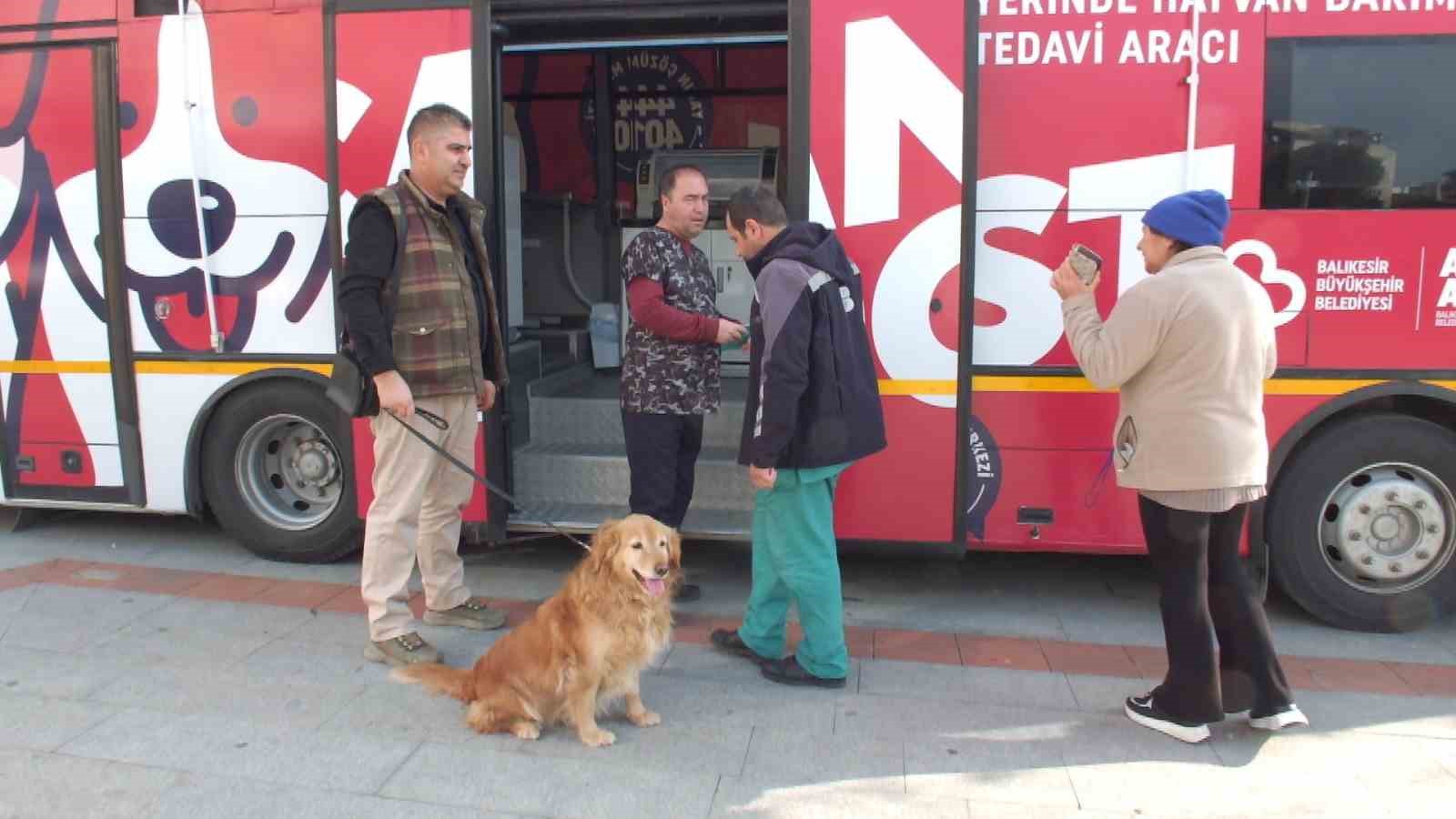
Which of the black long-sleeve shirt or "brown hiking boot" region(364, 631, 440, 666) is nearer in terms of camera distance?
the black long-sleeve shirt

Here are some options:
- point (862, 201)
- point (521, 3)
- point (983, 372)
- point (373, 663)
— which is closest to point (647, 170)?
point (521, 3)

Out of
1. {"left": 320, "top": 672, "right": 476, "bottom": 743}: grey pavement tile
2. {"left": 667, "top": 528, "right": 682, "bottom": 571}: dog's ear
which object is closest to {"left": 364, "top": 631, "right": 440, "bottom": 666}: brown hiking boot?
{"left": 320, "top": 672, "right": 476, "bottom": 743}: grey pavement tile

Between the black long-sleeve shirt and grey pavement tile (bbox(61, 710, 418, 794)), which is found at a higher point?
the black long-sleeve shirt

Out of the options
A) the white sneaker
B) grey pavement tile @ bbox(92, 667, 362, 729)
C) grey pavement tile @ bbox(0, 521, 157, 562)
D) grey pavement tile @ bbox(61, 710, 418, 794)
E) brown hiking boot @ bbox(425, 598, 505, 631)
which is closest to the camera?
grey pavement tile @ bbox(61, 710, 418, 794)

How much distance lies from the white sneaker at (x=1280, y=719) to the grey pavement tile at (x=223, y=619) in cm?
386

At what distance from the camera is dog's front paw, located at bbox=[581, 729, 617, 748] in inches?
131

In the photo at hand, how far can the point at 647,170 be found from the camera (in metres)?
7.27

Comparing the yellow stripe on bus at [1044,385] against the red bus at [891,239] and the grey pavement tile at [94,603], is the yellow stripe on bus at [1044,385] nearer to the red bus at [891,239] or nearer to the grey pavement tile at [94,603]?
the red bus at [891,239]

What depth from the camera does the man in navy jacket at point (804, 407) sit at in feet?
11.3

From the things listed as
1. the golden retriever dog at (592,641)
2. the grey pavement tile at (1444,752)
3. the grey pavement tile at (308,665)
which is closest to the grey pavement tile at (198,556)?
the grey pavement tile at (308,665)

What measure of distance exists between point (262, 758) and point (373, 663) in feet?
2.59

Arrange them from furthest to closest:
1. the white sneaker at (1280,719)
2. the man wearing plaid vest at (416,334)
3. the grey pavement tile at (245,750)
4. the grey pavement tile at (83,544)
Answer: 1. the grey pavement tile at (83,544)
2. the man wearing plaid vest at (416,334)
3. the white sneaker at (1280,719)
4. the grey pavement tile at (245,750)

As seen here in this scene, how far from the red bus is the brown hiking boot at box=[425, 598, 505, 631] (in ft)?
1.80

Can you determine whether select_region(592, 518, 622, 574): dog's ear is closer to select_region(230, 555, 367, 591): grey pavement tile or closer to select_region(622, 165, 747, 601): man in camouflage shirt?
select_region(622, 165, 747, 601): man in camouflage shirt
